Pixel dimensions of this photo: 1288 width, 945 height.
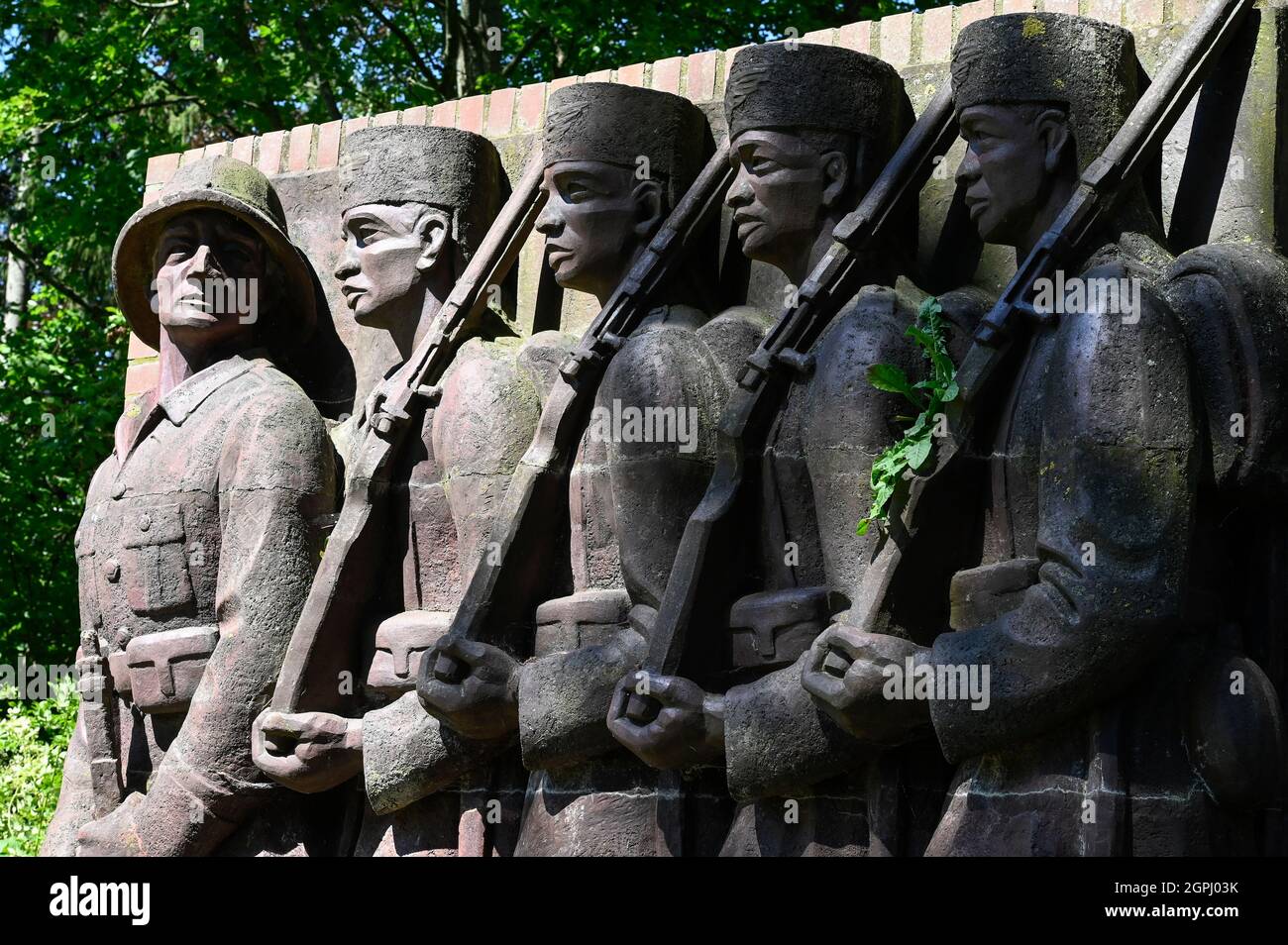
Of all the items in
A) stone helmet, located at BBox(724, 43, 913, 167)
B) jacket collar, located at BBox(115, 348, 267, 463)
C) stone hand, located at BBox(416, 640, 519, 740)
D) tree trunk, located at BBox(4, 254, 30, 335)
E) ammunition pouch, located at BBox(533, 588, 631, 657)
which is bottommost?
stone hand, located at BBox(416, 640, 519, 740)

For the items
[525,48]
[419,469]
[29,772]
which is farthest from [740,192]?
[525,48]

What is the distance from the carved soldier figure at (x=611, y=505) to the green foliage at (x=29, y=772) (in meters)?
3.98

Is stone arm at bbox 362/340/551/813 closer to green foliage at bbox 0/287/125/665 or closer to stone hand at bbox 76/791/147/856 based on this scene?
stone hand at bbox 76/791/147/856

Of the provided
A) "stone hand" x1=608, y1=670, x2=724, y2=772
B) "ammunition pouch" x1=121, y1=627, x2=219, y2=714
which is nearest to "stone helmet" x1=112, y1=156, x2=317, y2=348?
"ammunition pouch" x1=121, y1=627, x2=219, y2=714

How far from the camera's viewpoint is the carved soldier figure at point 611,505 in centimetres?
788

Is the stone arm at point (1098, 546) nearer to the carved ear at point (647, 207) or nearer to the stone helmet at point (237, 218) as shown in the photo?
the carved ear at point (647, 207)

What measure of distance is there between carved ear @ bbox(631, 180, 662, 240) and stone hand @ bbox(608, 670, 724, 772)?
1.86 metres

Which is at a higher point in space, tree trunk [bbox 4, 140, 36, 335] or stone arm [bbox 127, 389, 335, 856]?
tree trunk [bbox 4, 140, 36, 335]

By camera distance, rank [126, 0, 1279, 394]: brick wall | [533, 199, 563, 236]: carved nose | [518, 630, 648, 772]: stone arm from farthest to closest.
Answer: [533, 199, 563, 236]: carved nose → [518, 630, 648, 772]: stone arm → [126, 0, 1279, 394]: brick wall

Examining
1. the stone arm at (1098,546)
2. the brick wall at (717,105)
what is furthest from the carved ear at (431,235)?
the stone arm at (1098,546)

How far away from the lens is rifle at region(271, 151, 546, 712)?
28.5 feet

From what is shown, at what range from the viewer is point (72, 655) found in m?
15.5

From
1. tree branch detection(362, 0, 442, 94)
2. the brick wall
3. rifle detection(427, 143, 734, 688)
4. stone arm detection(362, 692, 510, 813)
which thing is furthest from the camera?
tree branch detection(362, 0, 442, 94)
